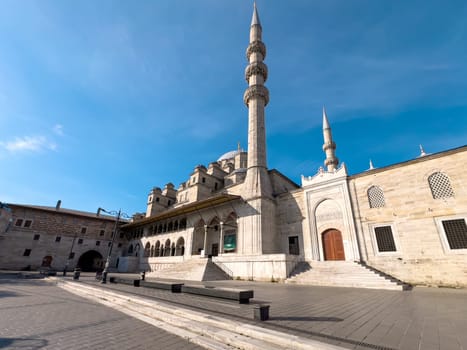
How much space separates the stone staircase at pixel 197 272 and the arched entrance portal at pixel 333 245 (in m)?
7.02

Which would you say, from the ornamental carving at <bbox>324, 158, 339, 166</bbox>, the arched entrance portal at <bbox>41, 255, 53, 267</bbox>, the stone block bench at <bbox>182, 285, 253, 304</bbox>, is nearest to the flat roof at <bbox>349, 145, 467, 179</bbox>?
the ornamental carving at <bbox>324, 158, 339, 166</bbox>

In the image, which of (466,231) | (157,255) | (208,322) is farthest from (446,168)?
(157,255)

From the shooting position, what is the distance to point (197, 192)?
2469 cm

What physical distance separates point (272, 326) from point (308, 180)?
13813mm

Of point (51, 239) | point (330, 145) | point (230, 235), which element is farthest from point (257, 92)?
point (51, 239)

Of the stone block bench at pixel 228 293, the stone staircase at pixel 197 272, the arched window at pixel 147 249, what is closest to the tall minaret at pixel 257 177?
the stone staircase at pixel 197 272

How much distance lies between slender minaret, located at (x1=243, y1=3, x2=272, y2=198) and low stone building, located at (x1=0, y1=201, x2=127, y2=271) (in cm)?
2533

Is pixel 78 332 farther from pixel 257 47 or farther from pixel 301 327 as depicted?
pixel 257 47

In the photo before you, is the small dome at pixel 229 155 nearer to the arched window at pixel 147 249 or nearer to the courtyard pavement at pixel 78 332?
the arched window at pixel 147 249

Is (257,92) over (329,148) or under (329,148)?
over

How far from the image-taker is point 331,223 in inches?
548

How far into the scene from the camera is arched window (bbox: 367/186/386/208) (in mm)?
12263

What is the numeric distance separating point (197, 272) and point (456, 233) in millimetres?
14113

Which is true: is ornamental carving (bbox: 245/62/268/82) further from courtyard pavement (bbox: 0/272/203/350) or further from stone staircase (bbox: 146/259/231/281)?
courtyard pavement (bbox: 0/272/203/350)
